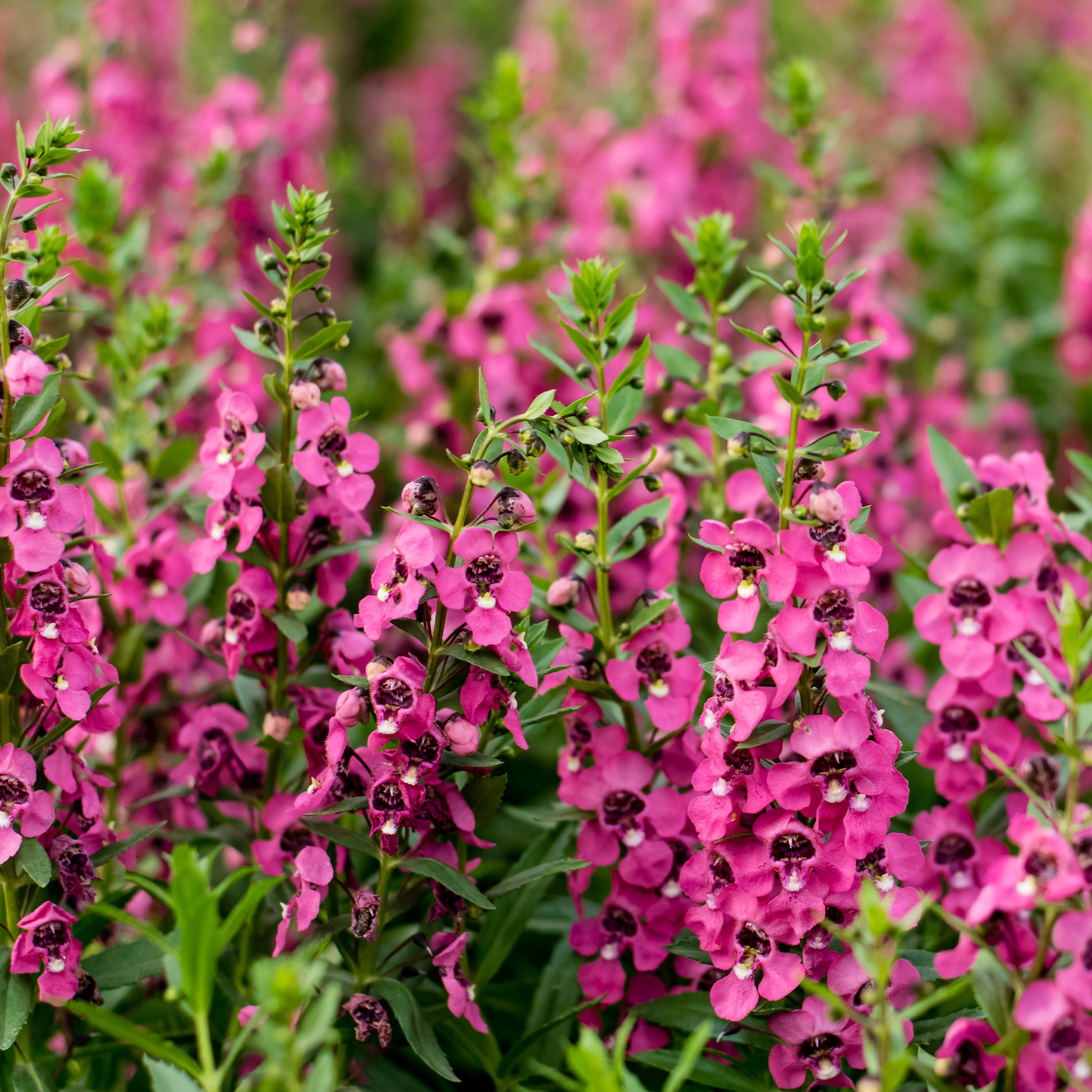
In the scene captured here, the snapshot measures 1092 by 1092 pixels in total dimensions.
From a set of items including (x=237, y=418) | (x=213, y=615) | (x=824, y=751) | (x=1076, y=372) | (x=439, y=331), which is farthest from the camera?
(x=1076, y=372)

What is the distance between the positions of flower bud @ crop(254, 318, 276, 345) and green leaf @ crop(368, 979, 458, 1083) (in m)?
1.05

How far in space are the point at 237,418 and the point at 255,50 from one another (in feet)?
9.09

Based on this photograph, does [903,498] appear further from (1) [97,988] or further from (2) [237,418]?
(1) [97,988]

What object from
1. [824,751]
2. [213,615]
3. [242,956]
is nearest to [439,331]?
[213,615]

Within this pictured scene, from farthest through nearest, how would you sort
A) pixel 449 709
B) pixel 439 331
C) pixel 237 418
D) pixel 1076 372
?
pixel 1076 372 < pixel 439 331 < pixel 237 418 < pixel 449 709

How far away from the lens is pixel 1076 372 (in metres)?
3.91

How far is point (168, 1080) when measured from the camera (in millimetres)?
1566

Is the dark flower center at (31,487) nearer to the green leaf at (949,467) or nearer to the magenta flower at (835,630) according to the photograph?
the magenta flower at (835,630)

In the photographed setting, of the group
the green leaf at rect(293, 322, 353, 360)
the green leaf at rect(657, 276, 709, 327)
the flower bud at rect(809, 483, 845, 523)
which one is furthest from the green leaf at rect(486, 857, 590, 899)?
the green leaf at rect(657, 276, 709, 327)

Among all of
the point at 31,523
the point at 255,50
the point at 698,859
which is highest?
the point at 255,50

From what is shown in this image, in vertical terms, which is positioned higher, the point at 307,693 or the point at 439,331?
the point at 439,331

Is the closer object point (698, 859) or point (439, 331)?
point (698, 859)

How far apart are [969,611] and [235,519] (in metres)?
1.23

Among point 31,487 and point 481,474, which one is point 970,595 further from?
point 31,487
